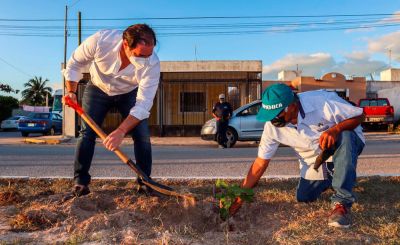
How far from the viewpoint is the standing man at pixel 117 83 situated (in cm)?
344

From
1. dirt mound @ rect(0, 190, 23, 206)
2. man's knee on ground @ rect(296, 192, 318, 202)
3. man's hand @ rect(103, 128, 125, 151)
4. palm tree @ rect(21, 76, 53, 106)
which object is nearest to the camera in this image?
man's hand @ rect(103, 128, 125, 151)

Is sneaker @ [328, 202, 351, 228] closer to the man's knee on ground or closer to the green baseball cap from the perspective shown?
the man's knee on ground

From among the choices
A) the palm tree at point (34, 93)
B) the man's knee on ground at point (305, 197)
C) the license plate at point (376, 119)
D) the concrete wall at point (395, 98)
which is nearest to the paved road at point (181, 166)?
the man's knee on ground at point (305, 197)

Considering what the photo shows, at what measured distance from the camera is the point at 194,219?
348cm

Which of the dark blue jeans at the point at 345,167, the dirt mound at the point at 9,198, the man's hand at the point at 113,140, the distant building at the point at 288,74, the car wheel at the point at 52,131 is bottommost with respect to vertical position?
the car wheel at the point at 52,131

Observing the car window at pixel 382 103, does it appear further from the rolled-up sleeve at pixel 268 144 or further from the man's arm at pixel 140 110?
the man's arm at pixel 140 110

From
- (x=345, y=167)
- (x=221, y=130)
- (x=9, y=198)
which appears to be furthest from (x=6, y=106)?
(x=345, y=167)

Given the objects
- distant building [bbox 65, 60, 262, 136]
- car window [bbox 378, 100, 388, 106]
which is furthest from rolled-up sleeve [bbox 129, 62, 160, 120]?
car window [bbox 378, 100, 388, 106]

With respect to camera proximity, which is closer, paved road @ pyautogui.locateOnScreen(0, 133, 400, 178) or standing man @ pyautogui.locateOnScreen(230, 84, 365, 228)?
standing man @ pyautogui.locateOnScreen(230, 84, 365, 228)

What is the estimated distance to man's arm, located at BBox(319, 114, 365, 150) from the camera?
3.21 meters

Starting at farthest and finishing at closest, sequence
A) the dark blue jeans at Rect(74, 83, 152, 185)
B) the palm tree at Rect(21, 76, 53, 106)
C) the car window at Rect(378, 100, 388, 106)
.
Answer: the palm tree at Rect(21, 76, 53, 106)
the car window at Rect(378, 100, 388, 106)
the dark blue jeans at Rect(74, 83, 152, 185)

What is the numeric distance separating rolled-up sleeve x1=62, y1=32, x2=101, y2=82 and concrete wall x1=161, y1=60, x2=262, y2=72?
15.8 metres

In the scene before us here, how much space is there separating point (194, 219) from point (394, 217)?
158 cm

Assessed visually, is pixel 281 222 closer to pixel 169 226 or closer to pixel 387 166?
pixel 169 226
